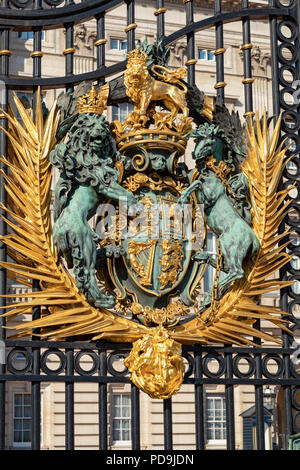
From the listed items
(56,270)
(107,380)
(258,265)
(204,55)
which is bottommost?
(107,380)

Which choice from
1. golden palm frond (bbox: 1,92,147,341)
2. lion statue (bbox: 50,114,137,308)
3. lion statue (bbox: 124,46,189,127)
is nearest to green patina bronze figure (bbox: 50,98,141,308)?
lion statue (bbox: 50,114,137,308)

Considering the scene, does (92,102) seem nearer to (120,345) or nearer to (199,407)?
(120,345)

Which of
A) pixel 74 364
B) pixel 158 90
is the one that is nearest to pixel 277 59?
pixel 158 90

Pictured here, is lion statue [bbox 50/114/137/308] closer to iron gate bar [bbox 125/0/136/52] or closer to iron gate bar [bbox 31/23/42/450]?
iron gate bar [bbox 31/23/42/450]

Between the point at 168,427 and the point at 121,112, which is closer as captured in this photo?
the point at 168,427

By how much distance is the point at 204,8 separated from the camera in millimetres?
22250

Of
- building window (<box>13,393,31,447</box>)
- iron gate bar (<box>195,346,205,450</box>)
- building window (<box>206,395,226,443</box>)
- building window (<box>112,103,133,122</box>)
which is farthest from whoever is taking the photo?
building window (<box>206,395,226,443</box>)

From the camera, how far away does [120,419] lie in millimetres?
22812

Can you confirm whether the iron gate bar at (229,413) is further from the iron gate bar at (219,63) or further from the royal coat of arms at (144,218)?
the iron gate bar at (219,63)

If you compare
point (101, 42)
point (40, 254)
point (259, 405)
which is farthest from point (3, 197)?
point (259, 405)

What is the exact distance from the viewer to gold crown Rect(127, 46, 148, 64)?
11.9 meters

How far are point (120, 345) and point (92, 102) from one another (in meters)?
2.46

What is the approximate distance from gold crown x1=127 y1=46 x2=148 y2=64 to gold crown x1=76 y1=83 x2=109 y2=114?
1.47 ft

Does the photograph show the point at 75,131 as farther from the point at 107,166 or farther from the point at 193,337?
the point at 193,337
